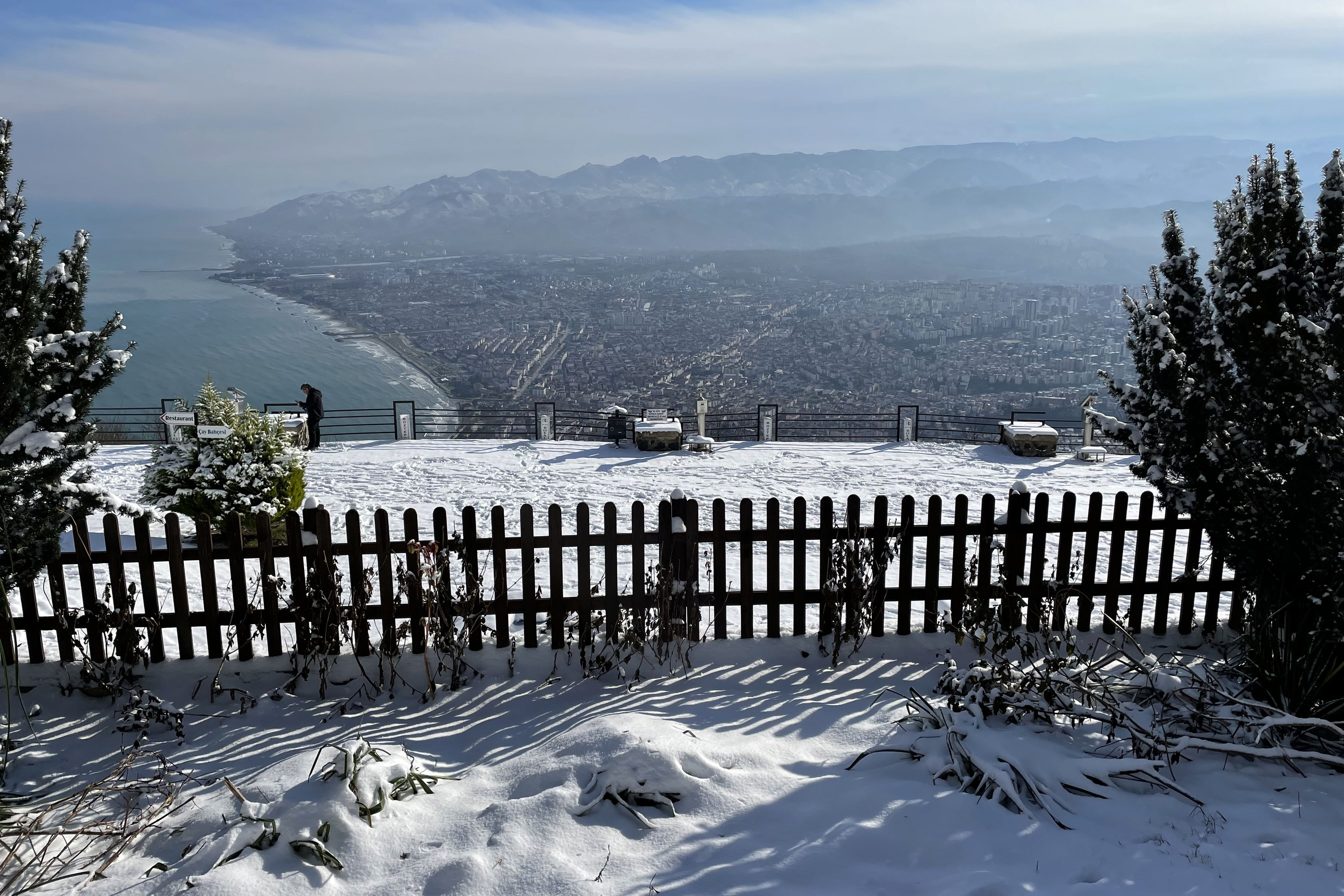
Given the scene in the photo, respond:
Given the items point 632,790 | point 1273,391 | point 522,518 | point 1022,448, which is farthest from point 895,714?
point 1022,448

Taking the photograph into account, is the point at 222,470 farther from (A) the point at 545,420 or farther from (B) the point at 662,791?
(A) the point at 545,420

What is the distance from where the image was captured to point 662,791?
366cm

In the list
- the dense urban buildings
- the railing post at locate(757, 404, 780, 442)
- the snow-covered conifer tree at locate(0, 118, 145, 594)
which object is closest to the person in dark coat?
the railing post at locate(757, 404, 780, 442)

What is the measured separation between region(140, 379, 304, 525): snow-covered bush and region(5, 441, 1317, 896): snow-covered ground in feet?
14.8

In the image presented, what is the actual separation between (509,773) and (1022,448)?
49.7 ft

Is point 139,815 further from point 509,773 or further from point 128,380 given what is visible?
point 128,380

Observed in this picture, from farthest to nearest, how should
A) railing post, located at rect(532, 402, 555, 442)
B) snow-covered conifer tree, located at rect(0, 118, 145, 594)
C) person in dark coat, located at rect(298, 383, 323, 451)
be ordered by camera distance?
railing post, located at rect(532, 402, 555, 442) → person in dark coat, located at rect(298, 383, 323, 451) → snow-covered conifer tree, located at rect(0, 118, 145, 594)

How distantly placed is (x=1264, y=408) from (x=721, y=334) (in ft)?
319

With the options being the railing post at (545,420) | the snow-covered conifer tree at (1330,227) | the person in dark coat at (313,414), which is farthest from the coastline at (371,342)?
the snow-covered conifer tree at (1330,227)

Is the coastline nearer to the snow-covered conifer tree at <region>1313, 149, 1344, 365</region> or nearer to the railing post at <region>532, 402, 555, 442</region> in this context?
the railing post at <region>532, 402, 555, 442</region>

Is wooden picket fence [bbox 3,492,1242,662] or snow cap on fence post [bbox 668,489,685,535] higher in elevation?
snow cap on fence post [bbox 668,489,685,535]

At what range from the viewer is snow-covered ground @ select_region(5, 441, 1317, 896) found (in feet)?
10.3

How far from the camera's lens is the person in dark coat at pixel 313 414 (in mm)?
18188

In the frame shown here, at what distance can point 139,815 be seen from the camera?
365 centimetres
